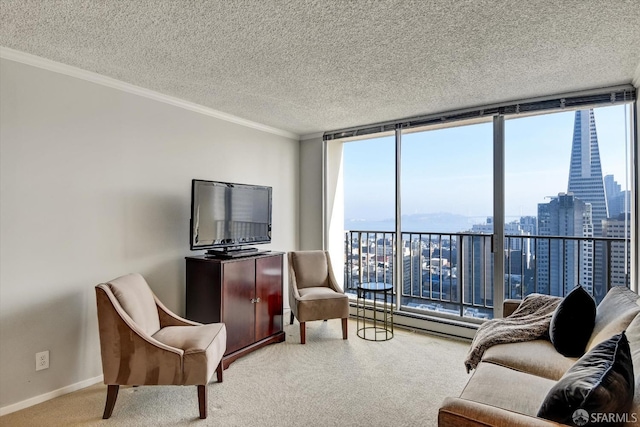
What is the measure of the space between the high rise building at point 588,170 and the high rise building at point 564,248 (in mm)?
70

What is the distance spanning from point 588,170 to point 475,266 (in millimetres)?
1532

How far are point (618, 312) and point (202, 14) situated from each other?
9.16 feet

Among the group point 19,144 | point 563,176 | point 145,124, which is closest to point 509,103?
point 563,176

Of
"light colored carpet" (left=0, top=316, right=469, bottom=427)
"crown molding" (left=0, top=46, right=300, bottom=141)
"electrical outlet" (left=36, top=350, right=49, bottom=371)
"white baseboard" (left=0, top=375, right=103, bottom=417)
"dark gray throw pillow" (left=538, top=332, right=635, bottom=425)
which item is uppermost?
"crown molding" (left=0, top=46, right=300, bottom=141)

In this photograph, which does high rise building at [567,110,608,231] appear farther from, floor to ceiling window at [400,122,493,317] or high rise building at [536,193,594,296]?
floor to ceiling window at [400,122,493,317]

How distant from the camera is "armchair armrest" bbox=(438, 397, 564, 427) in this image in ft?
4.07

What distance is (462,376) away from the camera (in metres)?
2.81

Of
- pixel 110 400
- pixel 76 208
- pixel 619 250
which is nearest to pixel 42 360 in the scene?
pixel 110 400

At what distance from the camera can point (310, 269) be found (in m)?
4.00

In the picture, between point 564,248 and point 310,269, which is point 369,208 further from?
point 564,248

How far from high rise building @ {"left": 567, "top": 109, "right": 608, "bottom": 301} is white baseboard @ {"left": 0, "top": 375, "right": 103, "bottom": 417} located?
4567mm

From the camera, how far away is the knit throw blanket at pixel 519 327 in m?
2.27

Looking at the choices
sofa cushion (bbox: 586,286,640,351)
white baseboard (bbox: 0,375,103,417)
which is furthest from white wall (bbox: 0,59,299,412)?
sofa cushion (bbox: 586,286,640,351)

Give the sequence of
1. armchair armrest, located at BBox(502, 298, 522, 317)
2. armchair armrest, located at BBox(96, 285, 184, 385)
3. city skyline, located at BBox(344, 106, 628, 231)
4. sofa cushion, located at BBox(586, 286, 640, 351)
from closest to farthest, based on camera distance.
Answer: sofa cushion, located at BBox(586, 286, 640, 351), armchair armrest, located at BBox(96, 285, 184, 385), armchair armrest, located at BBox(502, 298, 522, 317), city skyline, located at BBox(344, 106, 628, 231)
